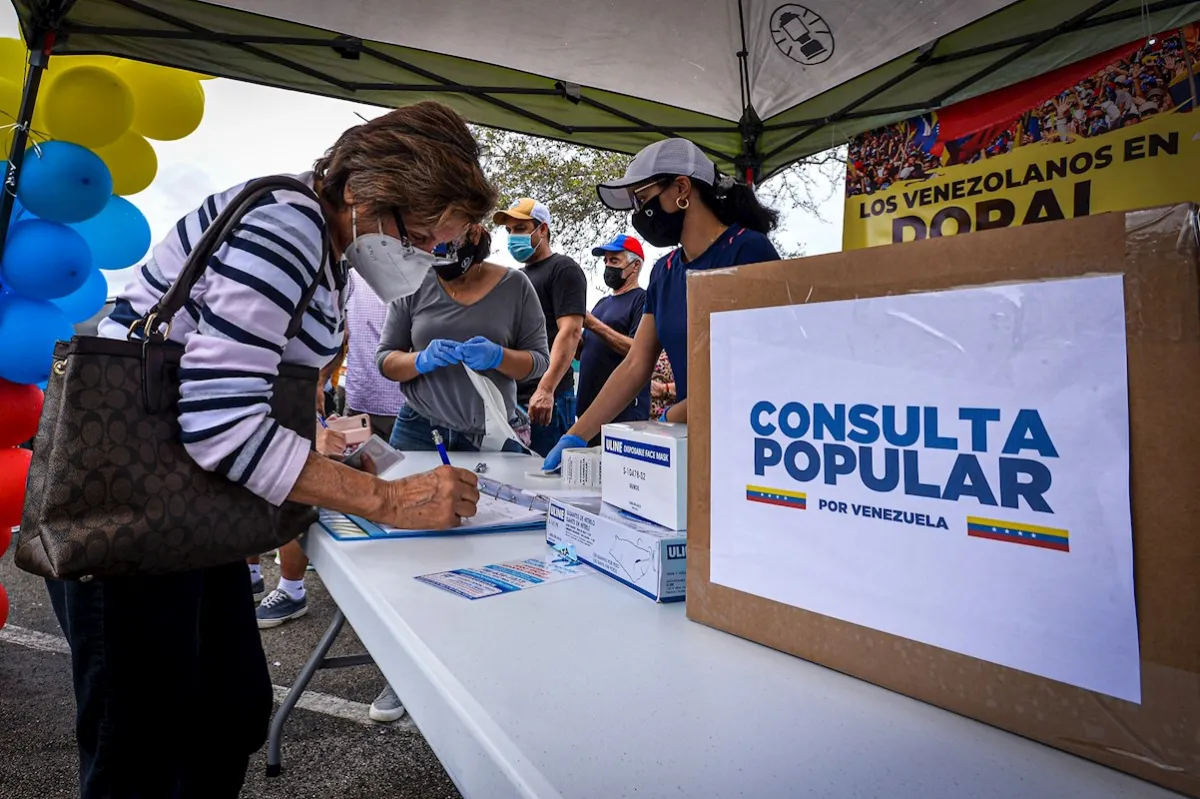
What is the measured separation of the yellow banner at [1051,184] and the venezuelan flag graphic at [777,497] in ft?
4.79

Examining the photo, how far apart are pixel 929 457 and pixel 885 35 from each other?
2648mm

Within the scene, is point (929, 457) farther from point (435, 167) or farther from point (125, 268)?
point (125, 268)

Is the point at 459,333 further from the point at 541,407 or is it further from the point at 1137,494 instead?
the point at 1137,494

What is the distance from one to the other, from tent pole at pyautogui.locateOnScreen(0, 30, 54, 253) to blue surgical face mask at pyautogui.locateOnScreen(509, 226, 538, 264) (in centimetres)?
182

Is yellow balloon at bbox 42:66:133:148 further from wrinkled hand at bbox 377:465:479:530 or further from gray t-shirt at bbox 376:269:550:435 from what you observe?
wrinkled hand at bbox 377:465:479:530

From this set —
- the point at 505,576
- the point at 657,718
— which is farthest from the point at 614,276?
the point at 657,718

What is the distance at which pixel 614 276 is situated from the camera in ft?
12.9

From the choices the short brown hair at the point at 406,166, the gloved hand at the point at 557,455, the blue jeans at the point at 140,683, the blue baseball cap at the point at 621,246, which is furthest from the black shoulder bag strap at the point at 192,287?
the blue baseball cap at the point at 621,246

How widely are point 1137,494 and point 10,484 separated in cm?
288

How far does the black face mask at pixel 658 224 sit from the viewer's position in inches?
78.2

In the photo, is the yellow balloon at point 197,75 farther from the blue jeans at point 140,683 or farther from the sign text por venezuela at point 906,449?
the sign text por venezuela at point 906,449

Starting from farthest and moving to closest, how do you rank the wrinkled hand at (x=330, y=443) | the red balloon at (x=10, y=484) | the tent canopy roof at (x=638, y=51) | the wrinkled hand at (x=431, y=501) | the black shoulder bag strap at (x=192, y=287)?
the tent canopy roof at (x=638, y=51)
the red balloon at (x=10, y=484)
the wrinkled hand at (x=330, y=443)
the wrinkled hand at (x=431, y=501)
the black shoulder bag strap at (x=192, y=287)

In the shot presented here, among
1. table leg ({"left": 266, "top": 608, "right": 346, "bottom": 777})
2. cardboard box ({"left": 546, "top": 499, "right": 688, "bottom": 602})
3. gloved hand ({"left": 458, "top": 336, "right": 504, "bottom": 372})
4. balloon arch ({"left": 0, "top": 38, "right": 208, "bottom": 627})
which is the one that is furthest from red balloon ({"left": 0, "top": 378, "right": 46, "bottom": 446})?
cardboard box ({"left": 546, "top": 499, "right": 688, "bottom": 602})

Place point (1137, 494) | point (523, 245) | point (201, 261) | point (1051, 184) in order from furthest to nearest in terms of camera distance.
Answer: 1. point (523, 245)
2. point (1051, 184)
3. point (201, 261)
4. point (1137, 494)
